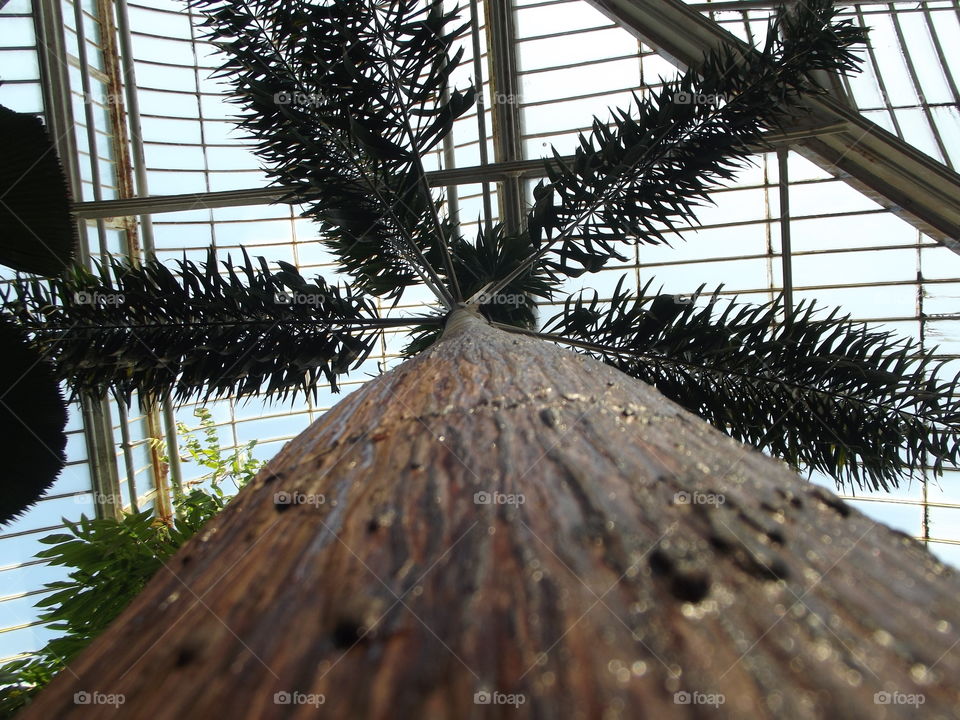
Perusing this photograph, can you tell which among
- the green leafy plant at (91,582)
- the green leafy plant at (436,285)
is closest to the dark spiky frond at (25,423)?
the green leafy plant at (436,285)

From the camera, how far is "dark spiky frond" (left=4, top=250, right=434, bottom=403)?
11.3ft

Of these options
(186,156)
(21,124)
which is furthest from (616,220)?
(186,156)

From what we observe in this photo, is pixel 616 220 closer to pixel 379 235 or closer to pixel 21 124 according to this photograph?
pixel 379 235

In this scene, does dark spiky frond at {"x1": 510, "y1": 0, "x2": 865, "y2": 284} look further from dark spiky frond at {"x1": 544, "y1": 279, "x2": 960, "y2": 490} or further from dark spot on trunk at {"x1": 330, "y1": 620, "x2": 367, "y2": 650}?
dark spot on trunk at {"x1": 330, "y1": 620, "x2": 367, "y2": 650}

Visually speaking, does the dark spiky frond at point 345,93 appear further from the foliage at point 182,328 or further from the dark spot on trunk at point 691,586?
the dark spot on trunk at point 691,586

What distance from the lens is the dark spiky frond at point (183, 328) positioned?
11.3ft

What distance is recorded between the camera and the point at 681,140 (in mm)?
3814

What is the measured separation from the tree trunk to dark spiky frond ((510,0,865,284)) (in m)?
3.06

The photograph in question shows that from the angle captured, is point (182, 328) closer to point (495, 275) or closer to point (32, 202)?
point (32, 202)

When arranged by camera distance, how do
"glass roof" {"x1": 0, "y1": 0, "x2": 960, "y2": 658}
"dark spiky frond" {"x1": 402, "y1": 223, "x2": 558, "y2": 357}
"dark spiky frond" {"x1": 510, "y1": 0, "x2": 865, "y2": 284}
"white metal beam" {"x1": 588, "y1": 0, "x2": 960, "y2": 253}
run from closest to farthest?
"dark spiky frond" {"x1": 510, "y1": 0, "x2": 865, "y2": 284}, "dark spiky frond" {"x1": 402, "y1": 223, "x2": 558, "y2": 357}, "white metal beam" {"x1": 588, "y1": 0, "x2": 960, "y2": 253}, "glass roof" {"x1": 0, "y1": 0, "x2": 960, "y2": 658}

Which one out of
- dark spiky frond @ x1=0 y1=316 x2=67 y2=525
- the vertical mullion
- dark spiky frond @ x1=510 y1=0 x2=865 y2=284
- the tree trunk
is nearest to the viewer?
the tree trunk

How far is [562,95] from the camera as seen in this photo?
8.94m

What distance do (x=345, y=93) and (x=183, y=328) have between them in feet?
5.44

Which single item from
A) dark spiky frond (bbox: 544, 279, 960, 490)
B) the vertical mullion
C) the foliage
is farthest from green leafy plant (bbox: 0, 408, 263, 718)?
the vertical mullion
